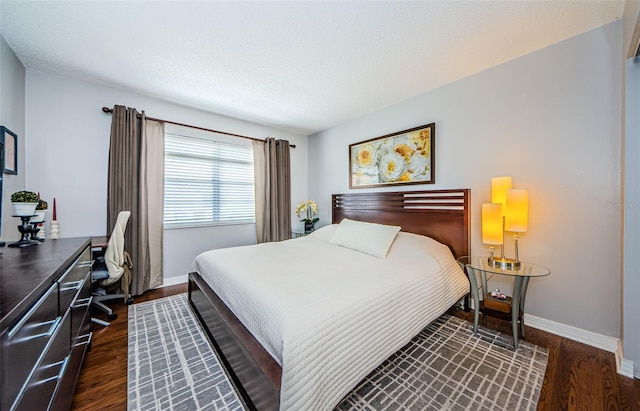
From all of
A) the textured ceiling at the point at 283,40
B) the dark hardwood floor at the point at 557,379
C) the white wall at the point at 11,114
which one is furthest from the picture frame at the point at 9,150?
the dark hardwood floor at the point at 557,379

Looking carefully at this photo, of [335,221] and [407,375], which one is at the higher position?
[335,221]

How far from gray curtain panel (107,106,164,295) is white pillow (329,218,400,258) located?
2392 mm

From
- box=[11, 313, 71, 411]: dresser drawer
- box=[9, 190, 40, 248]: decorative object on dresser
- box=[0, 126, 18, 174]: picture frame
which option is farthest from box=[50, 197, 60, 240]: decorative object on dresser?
box=[11, 313, 71, 411]: dresser drawer

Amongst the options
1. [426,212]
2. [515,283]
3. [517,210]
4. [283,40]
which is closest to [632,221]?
[517,210]

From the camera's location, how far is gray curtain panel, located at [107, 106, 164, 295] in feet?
9.31

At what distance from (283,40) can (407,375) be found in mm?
2779

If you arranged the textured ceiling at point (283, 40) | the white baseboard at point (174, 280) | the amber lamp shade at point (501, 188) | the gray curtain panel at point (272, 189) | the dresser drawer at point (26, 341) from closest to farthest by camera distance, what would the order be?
the dresser drawer at point (26, 341)
the textured ceiling at point (283, 40)
the amber lamp shade at point (501, 188)
the white baseboard at point (174, 280)
the gray curtain panel at point (272, 189)

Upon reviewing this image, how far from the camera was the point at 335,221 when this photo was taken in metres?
4.11

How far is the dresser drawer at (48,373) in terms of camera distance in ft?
2.61

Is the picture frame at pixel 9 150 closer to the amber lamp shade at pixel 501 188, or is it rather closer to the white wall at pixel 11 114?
the white wall at pixel 11 114

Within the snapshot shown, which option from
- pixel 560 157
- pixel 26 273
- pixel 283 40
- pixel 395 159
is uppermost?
pixel 283 40

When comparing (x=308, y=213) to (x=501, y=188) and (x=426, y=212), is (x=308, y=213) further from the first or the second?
(x=501, y=188)

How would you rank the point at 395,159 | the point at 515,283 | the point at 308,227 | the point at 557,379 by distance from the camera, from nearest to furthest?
the point at 557,379, the point at 515,283, the point at 395,159, the point at 308,227

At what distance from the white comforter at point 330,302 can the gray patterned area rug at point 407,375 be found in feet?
0.77
